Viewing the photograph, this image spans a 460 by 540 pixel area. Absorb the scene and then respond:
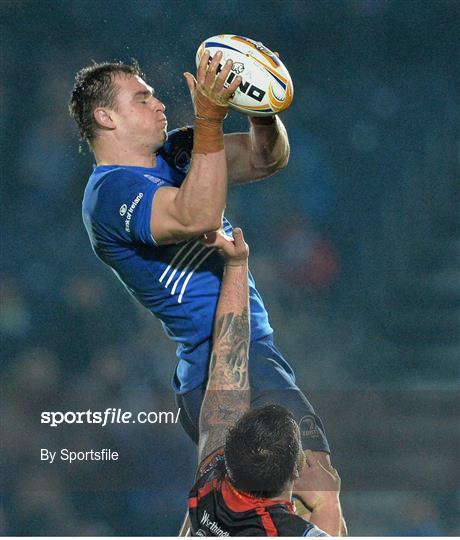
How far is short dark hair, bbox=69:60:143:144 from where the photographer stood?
13.1ft

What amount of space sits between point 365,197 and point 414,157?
564 mm

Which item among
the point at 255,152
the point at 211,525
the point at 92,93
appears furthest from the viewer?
the point at 255,152

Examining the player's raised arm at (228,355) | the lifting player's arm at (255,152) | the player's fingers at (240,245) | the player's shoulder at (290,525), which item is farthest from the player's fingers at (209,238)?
the player's shoulder at (290,525)

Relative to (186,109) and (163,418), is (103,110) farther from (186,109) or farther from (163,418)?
(163,418)

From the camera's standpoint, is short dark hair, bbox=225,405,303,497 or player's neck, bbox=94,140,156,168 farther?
player's neck, bbox=94,140,156,168

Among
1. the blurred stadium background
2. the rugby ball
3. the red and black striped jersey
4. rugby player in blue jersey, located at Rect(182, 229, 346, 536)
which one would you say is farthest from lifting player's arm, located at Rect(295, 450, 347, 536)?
the blurred stadium background

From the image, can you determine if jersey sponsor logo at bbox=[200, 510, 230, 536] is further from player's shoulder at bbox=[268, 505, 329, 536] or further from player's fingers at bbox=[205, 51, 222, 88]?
player's fingers at bbox=[205, 51, 222, 88]

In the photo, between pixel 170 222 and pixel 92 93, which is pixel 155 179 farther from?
pixel 92 93

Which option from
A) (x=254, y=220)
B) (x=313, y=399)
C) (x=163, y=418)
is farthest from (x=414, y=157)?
(x=163, y=418)

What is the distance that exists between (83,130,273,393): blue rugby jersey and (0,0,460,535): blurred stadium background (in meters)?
2.86

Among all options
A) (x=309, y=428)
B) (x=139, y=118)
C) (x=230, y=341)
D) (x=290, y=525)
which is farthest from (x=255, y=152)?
(x=290, y=525)

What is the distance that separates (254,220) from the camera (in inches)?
297

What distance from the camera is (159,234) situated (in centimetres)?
355

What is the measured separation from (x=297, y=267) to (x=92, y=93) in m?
3.65
